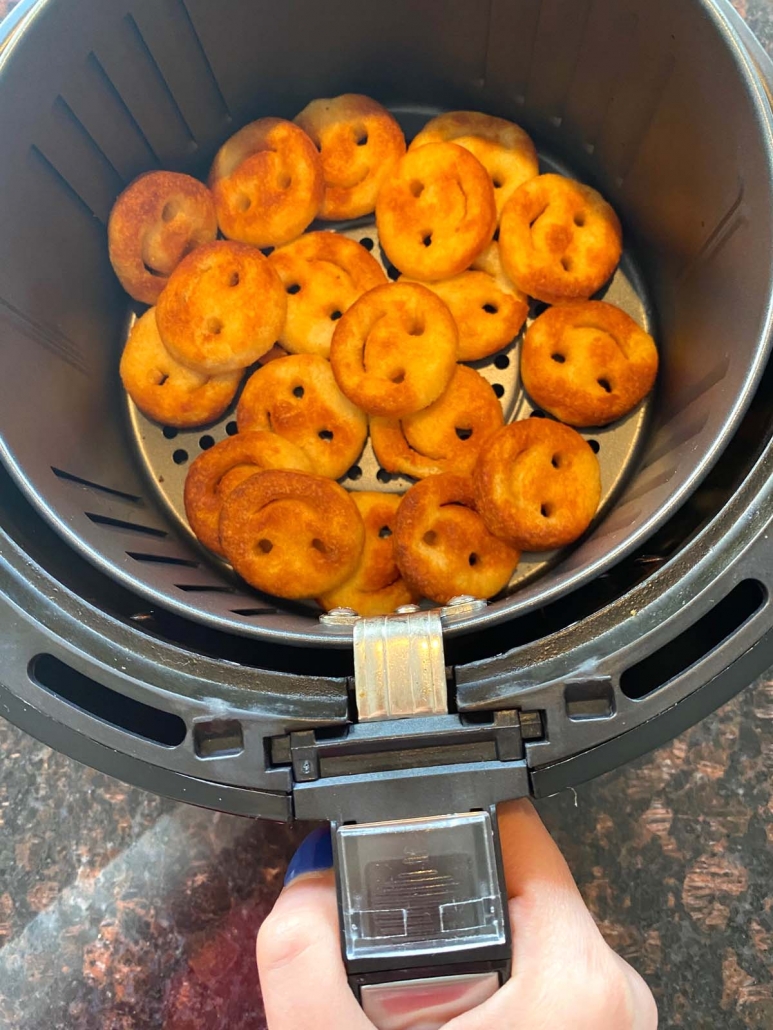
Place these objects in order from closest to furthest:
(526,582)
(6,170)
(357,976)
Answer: (357,976) < (6,170) < (526,582)

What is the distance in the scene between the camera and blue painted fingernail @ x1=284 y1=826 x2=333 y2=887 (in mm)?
536

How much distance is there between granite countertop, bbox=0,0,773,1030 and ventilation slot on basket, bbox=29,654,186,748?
28cm

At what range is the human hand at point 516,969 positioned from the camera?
446 mm

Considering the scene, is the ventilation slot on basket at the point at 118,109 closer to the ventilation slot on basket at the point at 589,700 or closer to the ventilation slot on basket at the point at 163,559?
the ventilation slot on basket at the point at 163,559

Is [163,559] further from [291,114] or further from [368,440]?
[291,114]

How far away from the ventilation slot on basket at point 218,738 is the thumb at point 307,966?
119 mm

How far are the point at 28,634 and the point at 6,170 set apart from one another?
383 mm

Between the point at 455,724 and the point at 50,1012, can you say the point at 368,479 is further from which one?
the point at 50,1012

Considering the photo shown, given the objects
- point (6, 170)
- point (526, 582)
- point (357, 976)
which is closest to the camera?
point (357, 976)

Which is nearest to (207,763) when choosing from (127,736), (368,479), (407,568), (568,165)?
(127,736)

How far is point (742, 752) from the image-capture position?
Result: 734 millimetres

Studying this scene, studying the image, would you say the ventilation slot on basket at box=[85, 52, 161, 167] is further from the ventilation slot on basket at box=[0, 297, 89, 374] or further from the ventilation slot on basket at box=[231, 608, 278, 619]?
the ventilation slot on basket at box=[231, 608, 278, 619]

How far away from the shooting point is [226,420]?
787mm

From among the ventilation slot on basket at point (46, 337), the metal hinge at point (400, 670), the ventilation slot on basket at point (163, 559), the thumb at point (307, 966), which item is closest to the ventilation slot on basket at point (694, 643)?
the metal hinge at point (400, 670)
